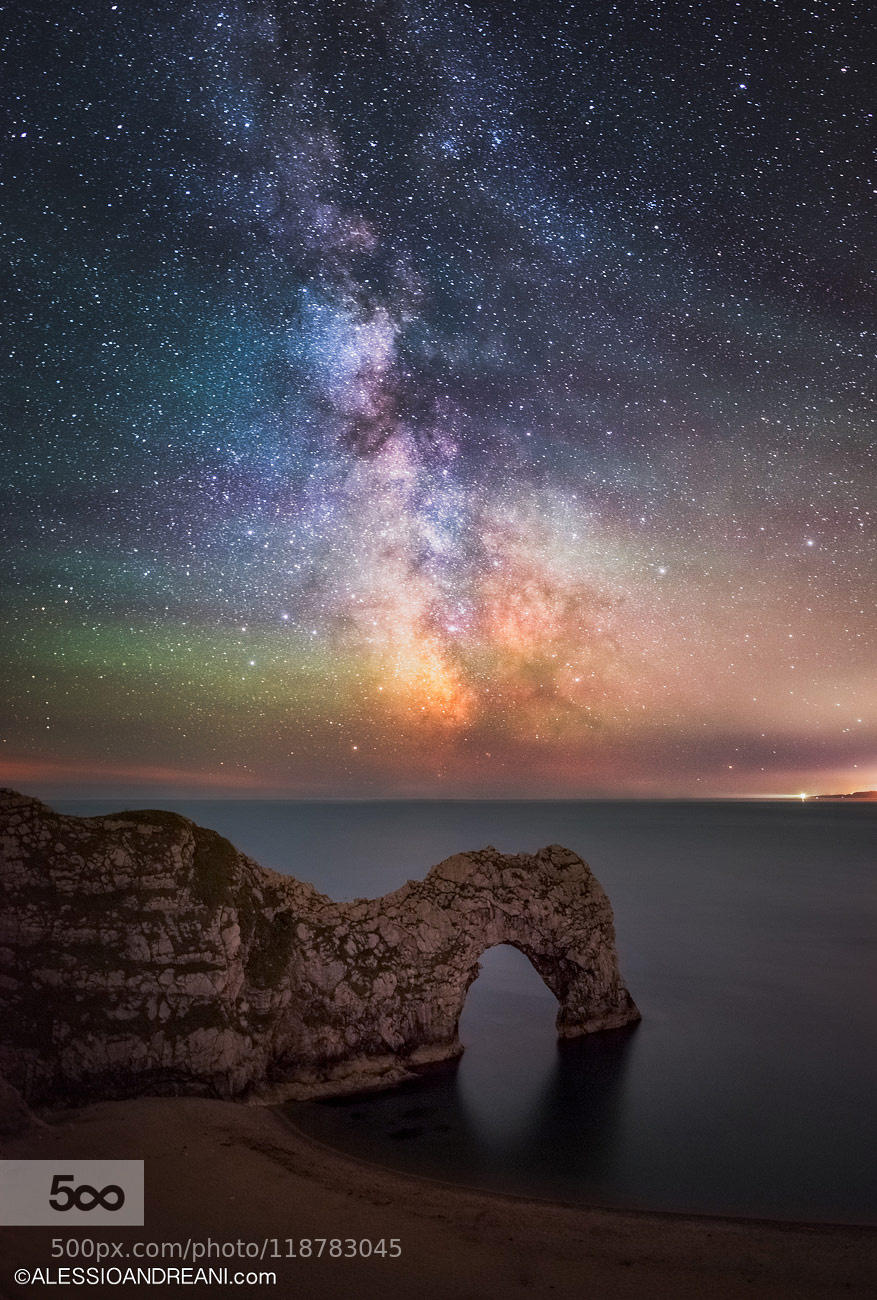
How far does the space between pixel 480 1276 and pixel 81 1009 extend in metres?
9.49

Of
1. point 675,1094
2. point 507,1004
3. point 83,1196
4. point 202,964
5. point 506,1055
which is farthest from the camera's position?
point 507,1004

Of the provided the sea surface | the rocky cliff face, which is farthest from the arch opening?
the rocky cliff face

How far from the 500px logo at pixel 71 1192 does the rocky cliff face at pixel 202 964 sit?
2.78 m

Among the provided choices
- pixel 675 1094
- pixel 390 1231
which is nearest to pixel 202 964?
pixel 390 1231

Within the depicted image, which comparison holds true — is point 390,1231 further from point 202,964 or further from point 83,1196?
point 202,964

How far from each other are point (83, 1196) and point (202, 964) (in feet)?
A: 16.3

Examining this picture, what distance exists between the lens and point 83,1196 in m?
12.9

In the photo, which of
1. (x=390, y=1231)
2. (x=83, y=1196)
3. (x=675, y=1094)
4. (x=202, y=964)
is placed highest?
(x=202, y=964)

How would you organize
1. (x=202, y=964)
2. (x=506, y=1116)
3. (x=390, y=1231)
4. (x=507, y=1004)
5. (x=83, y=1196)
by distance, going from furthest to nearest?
1. (x=507, y=1004)
2. (x=506, y=1116)
3. (x=202, y=964)
4. (x=390, y=1231)
5. (x=83, y=1196)

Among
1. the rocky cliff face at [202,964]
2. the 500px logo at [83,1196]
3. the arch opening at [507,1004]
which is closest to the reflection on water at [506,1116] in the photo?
the arch opening at [507,1004]

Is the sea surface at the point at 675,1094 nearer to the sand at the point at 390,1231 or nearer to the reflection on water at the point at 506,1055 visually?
the reflection on water at the point at 506,1055

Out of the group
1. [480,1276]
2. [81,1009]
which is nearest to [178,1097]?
[81,1009]

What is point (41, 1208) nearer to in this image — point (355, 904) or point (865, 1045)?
point (355, 904)

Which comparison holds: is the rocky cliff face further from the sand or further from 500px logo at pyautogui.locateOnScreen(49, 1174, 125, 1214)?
500px logo at pyautogui.locateOnScreen(49, 1174, 125, 1214)
